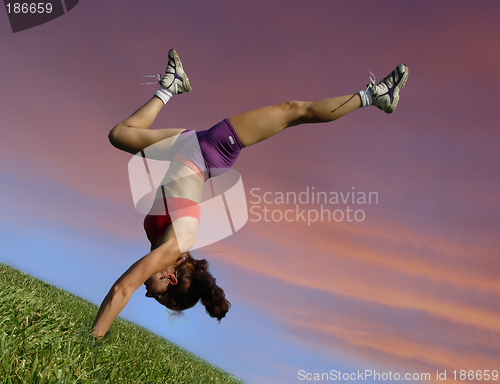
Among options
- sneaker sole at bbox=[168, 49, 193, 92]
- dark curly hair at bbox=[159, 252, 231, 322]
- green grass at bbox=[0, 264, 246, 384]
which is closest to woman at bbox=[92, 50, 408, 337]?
dark curly hair at bbox=[159, 252, 231, 322]

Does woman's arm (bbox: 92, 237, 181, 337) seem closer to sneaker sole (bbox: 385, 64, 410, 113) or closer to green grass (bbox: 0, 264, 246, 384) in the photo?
green grass (bbox: 0, 264, 246, 384)

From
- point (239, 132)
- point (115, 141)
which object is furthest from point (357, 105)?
point (115, 141)

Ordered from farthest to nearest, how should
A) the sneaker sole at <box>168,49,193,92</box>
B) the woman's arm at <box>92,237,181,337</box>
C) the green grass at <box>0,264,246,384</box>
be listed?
the sneaker sole at <box>168,49,193,92</box>, the woman's arm at <box>92,237,181,337</box>, the green grass at <box>0,264,246,384</box>

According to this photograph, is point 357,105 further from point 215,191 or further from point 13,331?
point 13,331

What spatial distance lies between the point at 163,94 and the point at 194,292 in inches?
123

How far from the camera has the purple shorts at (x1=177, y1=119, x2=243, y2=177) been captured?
16.2ft

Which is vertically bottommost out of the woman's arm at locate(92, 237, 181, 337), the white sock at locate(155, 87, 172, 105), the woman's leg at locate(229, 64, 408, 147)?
the woman's arm at locate(92, 237, 181, 337)

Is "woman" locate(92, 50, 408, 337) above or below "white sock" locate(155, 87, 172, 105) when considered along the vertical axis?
below

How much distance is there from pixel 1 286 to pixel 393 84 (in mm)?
5948

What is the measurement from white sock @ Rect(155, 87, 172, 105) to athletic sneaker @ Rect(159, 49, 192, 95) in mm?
51

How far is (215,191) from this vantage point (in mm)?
5406

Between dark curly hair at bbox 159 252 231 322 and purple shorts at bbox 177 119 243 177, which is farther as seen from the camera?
dark curly hair at bbox 159 252 231 322

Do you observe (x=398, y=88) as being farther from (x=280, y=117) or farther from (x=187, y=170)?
(x=187, y=170)

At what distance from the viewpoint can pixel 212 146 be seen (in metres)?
4.99
